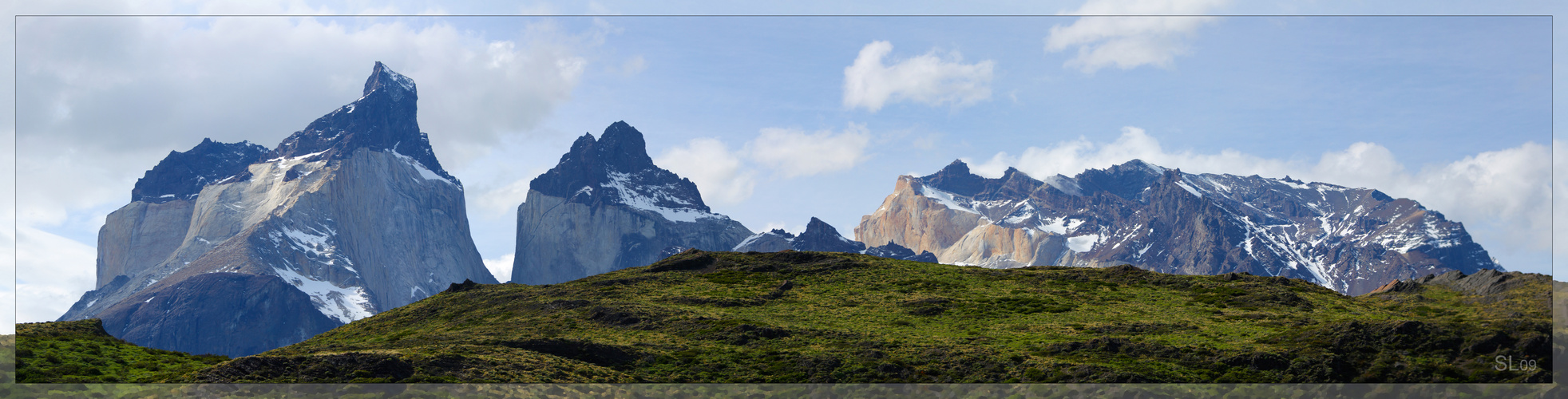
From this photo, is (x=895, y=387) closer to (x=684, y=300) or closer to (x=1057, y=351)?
(x=1057, y=351)

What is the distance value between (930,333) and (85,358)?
220 feet

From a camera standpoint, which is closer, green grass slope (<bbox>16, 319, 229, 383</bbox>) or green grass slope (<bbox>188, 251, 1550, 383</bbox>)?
green grass slope (<bbox>16, 319, 229, 383</bbox>)

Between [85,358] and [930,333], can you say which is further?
[930,333]

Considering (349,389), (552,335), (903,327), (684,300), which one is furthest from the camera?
(684,300)

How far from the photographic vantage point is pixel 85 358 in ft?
267

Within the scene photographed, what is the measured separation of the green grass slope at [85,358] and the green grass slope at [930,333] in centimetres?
648

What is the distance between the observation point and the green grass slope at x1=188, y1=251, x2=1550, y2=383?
269 feet

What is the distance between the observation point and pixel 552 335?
98.9m

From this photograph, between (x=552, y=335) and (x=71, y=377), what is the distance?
35.8 meters

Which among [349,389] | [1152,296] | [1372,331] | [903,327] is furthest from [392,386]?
[1152,296]

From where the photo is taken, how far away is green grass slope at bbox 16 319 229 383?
7675cm

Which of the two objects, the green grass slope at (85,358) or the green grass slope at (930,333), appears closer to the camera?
the green grass slope at (85,358)

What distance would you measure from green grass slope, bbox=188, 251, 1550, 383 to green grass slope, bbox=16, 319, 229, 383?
21.2ft

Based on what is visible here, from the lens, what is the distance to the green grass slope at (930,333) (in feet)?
269
